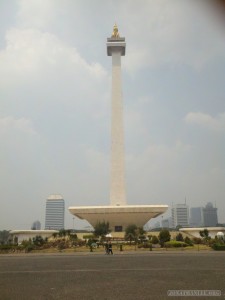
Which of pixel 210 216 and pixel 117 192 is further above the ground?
pixel 210 216

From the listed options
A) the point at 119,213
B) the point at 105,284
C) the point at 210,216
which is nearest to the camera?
the point at 105,284

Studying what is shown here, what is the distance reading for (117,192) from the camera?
3925 centimetres

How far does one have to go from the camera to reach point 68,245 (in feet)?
83.1

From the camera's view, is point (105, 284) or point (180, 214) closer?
point (105, 284)

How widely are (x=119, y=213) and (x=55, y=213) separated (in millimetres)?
105454

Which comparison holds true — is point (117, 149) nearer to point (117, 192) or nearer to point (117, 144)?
point (117, 144)

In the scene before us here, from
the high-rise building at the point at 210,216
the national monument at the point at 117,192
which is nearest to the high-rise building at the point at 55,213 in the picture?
the high-rise building at the point at 210,216

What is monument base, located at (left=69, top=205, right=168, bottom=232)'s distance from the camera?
35656 millimetres

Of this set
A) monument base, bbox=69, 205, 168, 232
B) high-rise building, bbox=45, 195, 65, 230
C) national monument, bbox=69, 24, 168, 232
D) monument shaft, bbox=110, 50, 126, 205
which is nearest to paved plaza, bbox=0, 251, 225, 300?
monument base, bbox=69, 205, 168, 232

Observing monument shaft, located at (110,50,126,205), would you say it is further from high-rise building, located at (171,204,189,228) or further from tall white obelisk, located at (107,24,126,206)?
high-rise building, located at (171,204,189,228)

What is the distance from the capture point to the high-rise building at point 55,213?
137m

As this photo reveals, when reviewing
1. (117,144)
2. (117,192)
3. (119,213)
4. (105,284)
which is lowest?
(105,284)

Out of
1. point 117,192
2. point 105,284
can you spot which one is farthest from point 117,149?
point 105,284

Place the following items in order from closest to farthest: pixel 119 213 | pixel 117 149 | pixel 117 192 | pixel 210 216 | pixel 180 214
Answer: pixel 119 213 → pixel 117 192 → pixel 117 149 → pixel 180 214 → pixel 210 216
